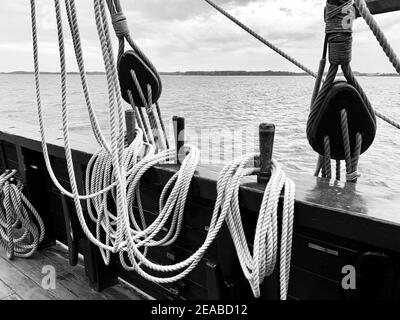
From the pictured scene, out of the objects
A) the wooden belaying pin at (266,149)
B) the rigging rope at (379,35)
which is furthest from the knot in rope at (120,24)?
the rigging rope at (379,35)

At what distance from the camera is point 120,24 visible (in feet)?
5.82

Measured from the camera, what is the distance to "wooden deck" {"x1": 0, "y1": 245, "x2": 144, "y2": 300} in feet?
6.97

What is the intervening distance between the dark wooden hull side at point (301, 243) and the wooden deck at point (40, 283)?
0.23 ft

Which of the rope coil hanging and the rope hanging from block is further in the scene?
the rope hanging from block

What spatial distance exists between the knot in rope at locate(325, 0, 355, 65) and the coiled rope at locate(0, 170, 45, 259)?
2.12m

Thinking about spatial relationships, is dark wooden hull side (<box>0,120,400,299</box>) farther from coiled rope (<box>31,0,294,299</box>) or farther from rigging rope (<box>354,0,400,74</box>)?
rigging rope (<box>354,0,400,74</box>)

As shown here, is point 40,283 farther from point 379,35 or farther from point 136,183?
point 379,35

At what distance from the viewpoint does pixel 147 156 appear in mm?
1709

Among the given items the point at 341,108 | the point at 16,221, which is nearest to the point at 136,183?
the point at 341,108

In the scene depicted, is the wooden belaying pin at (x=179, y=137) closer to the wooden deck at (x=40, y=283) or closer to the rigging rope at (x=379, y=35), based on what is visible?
the rigging rope at (x=379, y=35)

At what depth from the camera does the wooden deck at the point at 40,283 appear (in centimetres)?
212

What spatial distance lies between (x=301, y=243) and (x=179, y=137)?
2.15 ft

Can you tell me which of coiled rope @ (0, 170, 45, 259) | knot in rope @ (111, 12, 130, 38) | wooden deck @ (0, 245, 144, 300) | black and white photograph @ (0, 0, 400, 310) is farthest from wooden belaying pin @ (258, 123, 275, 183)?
coiled rope @ (0, 170, 45, 259)
